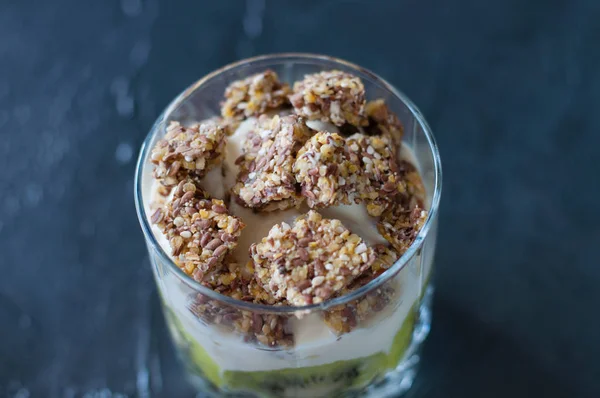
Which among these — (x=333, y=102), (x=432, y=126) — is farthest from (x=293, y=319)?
(x=432, y=126)

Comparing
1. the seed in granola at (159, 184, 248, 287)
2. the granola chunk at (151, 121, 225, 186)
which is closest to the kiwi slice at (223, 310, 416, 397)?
the seed in granola at (159, 184, 248, 287)

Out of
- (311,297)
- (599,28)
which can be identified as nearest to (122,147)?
(311,297)

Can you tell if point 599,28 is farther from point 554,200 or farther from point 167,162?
point 167,162

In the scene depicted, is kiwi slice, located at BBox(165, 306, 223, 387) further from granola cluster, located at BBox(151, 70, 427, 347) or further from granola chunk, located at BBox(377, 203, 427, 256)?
granola chunk, located at BBox(377, 203, 427, 256)

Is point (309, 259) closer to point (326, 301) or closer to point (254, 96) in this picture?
point (326, 301)

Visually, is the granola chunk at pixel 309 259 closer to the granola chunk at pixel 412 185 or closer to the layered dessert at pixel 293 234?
the layered dessert at pixel 293 234

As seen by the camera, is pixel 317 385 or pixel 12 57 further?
pixel 12 57
